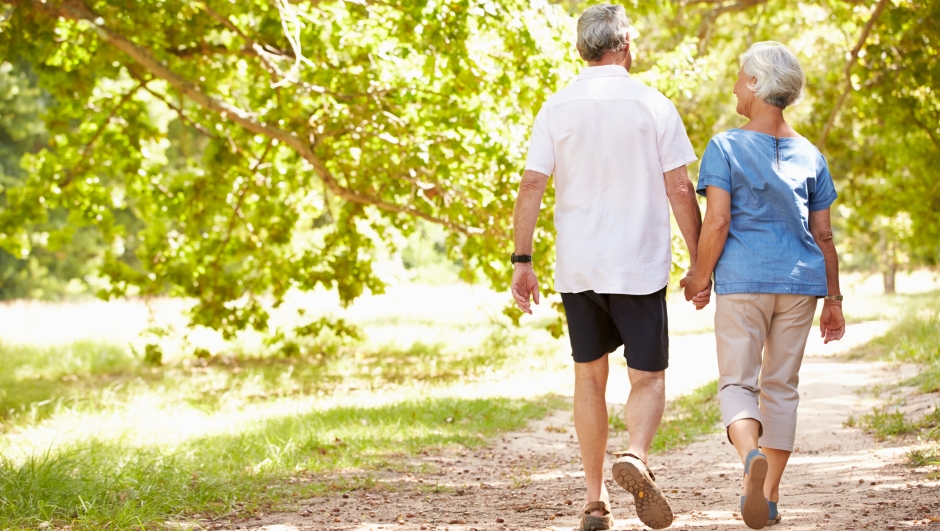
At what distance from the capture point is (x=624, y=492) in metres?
5.11

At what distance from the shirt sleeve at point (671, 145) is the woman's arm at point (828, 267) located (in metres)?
0.64

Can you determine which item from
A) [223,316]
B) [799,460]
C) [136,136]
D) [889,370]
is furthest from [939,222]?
A: [136,136]

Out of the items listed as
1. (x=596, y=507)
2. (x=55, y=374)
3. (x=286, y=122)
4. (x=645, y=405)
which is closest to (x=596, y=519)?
(x=596, y=507)

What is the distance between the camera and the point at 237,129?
464 inches

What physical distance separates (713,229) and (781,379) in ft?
2.38

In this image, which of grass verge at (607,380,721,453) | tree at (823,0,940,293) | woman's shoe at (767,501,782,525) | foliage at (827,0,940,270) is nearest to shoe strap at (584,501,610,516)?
woman's shoe at (767,501,782,525)

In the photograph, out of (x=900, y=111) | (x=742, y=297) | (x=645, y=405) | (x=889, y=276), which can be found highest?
(x=900, y=111)

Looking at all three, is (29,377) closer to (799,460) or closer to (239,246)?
(239,246)

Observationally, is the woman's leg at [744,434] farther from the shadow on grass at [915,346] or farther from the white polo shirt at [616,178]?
the shadow on grass at [915,346]

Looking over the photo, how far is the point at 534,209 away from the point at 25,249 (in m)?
9.48

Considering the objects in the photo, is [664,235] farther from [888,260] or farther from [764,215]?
[888,260]

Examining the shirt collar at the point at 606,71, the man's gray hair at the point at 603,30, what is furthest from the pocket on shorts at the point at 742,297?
the man's gray hair at the point at 603,30

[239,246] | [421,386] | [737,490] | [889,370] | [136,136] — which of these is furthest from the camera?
[239,246]

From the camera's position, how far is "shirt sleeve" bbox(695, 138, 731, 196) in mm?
3697
